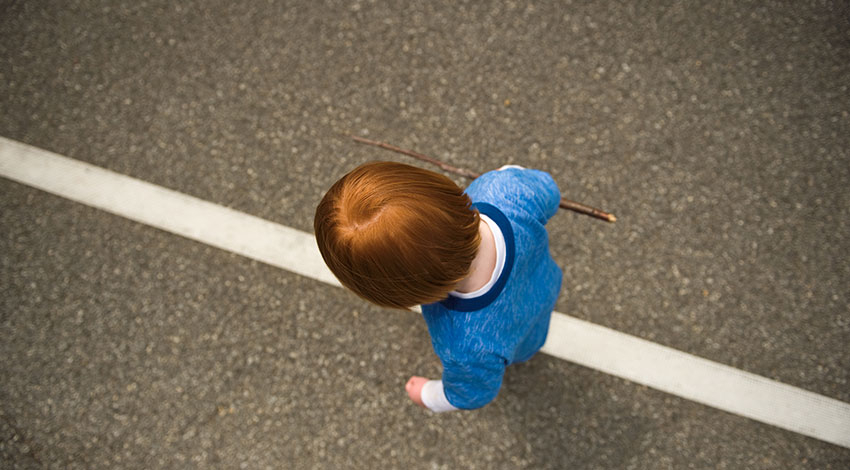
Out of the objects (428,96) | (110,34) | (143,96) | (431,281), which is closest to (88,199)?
(143,96)

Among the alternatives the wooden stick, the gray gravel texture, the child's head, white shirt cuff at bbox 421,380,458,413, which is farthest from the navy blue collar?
the gray gravel texture

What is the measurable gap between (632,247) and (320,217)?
1144mm

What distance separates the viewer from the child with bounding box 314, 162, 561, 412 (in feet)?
2.09

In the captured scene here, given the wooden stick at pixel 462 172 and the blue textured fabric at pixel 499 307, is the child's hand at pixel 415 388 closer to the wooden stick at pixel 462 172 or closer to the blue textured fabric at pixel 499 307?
the blue textured fabric at pixel 499 307

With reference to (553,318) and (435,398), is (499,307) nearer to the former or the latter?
(435,398)

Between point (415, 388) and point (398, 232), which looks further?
point (415, 388)

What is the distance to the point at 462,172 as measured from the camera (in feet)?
4.66

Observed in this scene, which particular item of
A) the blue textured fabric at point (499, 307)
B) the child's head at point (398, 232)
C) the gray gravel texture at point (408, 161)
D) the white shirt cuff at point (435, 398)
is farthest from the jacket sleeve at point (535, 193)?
the gray gravel texture at point (408, 161)

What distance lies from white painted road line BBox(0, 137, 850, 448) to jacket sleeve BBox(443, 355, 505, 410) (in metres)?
0.62

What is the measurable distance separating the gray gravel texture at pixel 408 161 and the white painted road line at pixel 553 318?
0.12 ft

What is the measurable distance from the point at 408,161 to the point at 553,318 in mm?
674

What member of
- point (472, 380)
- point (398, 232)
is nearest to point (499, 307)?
point (472, 380)

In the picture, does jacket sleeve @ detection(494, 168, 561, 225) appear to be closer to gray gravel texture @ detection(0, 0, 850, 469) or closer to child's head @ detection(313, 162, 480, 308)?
child's head @ detection(313, 162, 480, 308)

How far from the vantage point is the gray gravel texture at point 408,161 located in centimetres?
145
